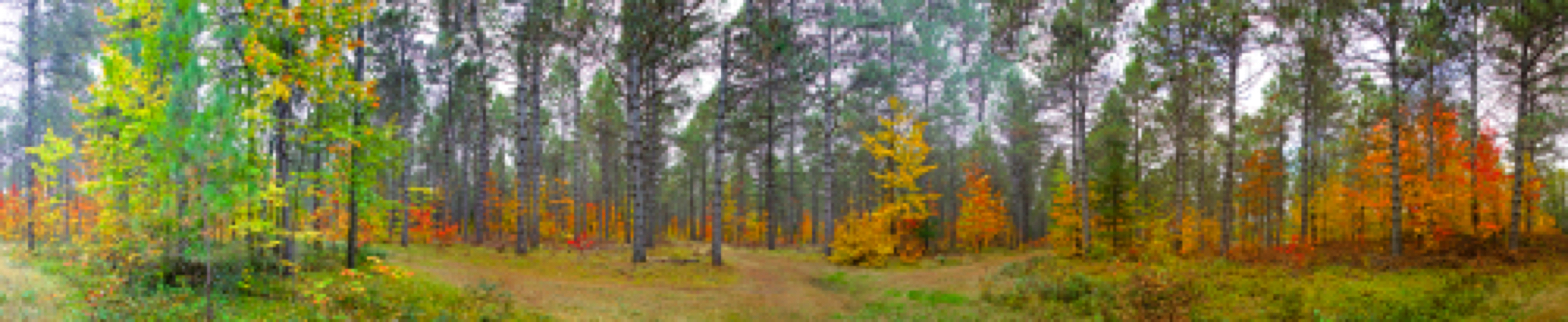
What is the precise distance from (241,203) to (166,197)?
116cm

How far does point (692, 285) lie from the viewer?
14516 millimetres

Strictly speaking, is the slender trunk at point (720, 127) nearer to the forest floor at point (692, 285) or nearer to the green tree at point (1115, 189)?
the forest floor at point (692, 285)

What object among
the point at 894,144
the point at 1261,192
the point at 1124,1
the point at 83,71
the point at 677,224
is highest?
the point at 1124,1

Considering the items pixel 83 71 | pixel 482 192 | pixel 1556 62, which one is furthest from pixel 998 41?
pixel 83 71

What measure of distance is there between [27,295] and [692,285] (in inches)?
399

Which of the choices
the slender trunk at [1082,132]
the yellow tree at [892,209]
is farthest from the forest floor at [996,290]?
the yellow tree at [892,209]

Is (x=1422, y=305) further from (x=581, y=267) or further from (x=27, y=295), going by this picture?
(x=27, y=295)

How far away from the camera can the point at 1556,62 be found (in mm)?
13422

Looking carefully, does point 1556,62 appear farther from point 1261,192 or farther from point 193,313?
point 193,313

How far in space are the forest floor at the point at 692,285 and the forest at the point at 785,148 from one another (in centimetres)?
15

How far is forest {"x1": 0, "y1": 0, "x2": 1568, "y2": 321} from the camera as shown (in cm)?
660


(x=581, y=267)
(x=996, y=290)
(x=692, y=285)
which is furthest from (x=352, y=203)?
(x=996, y=290)

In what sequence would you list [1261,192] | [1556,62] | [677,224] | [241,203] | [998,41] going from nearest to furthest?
[241,203] → [1556,62] → [998,41] → [1261,192] → [677,224]

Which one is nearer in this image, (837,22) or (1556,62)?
(1556,62)
